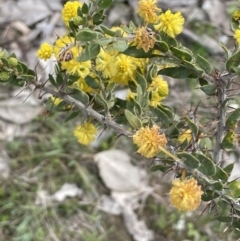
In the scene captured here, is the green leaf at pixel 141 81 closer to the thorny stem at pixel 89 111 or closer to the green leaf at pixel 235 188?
the thorny stem at pixel 89 111

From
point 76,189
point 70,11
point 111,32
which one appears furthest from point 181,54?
point 76,189

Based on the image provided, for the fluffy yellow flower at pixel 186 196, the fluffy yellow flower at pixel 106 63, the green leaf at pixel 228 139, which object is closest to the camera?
the fluffy yellow flower at pixel 186 196

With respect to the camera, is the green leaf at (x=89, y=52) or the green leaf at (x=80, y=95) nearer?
the green leaf at (x=89, y=52)

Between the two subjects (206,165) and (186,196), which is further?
(206,165)

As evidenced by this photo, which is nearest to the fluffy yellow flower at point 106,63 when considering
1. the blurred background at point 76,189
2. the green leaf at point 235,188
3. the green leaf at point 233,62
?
the green leaf at point 233,62

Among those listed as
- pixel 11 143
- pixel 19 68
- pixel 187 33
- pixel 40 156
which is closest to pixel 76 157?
Answer: pixel 40 156

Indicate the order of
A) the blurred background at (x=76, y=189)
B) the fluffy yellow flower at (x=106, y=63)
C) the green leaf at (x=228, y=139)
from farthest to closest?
the blurred background at (x=76, y=189) → the green leaf at (x=228, y=139) → the fluffy yellow flower at (x=106, y=63)

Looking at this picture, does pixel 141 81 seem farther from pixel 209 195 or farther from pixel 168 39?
pixel 209 195

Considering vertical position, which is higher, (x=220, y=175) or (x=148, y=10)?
(x=148, y=10)
